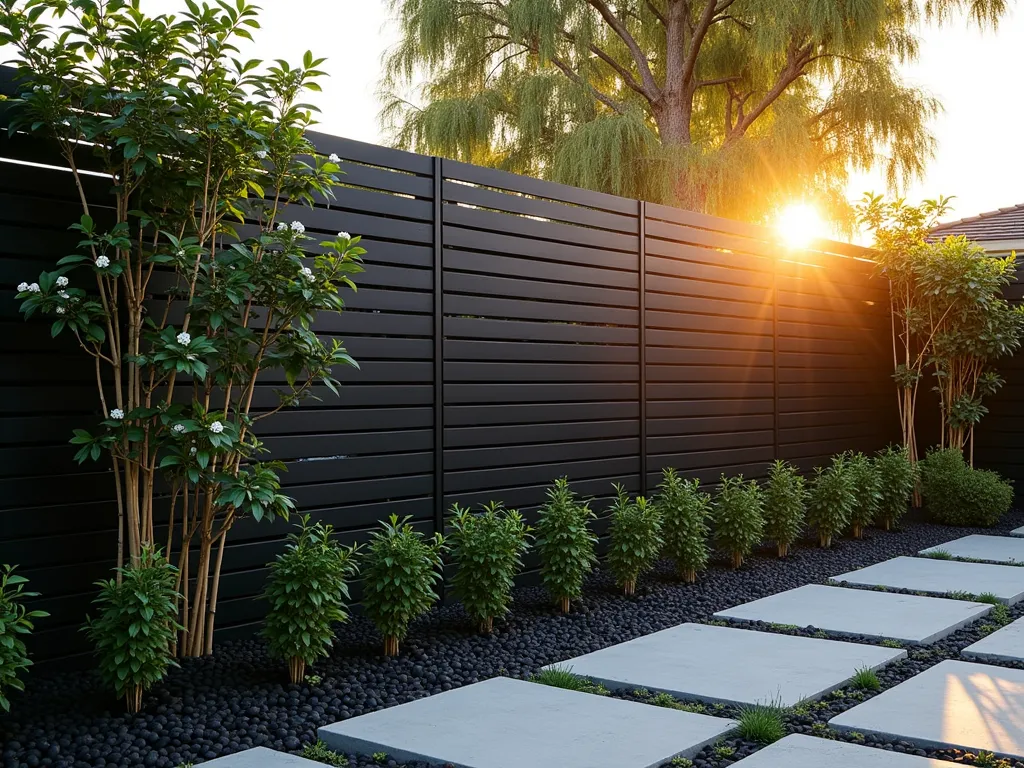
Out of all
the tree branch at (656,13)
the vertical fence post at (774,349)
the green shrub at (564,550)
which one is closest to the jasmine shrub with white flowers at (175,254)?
the green shrub at (564,550)

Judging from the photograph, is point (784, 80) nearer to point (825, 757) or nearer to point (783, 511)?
point (783, 511)

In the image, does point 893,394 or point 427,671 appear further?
point 893,394

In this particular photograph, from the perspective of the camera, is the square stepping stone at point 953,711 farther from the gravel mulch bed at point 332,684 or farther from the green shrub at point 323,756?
the green shrub at point 323,756

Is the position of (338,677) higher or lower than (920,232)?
lower

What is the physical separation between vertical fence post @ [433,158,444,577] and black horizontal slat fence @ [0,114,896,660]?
10 millimetres

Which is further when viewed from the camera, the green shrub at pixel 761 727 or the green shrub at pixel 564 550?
the green shrub at pixel 564 550

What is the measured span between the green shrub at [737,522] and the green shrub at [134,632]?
11.1 ft

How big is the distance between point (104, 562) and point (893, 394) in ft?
23.1

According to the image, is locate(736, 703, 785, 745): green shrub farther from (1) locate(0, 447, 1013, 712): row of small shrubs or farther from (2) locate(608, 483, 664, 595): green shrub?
(2) locate(608, 483, 664, 595): green shrub

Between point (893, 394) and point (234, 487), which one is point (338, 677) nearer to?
point (234, 487)

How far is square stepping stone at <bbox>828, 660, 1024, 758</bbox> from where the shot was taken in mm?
2744

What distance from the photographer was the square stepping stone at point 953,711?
2.74m

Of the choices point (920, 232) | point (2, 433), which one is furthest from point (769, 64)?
point (2, 433)

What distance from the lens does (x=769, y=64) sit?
11070 mm
